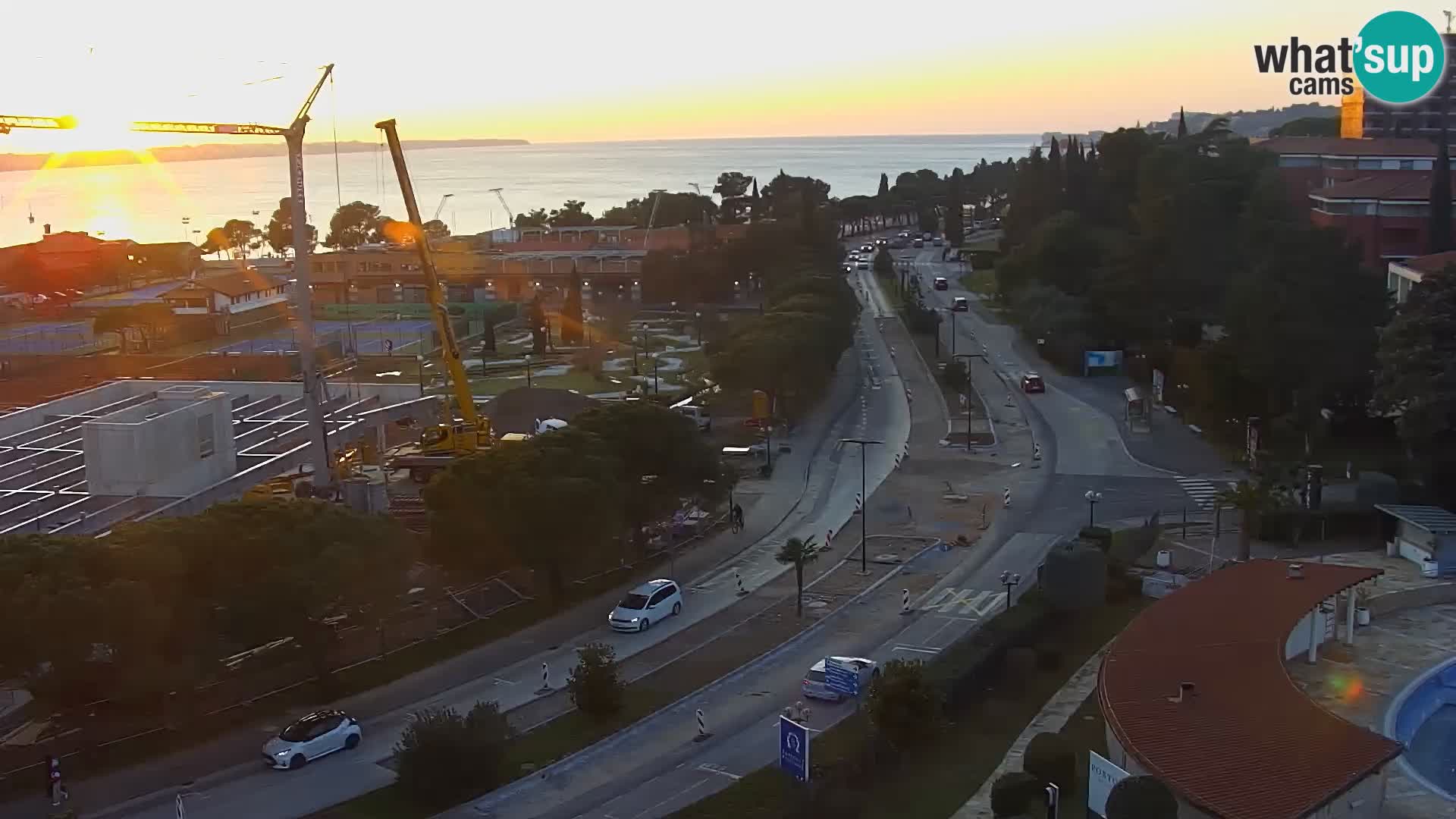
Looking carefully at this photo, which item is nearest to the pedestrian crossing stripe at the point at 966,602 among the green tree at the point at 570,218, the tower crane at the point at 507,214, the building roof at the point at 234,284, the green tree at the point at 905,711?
the green tree at the point at 905,711

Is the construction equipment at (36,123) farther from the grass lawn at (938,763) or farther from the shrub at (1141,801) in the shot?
the shrub at (1141,801)

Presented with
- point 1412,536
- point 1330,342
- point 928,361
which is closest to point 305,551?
point 1412,536

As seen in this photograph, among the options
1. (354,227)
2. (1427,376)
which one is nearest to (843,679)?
(1427,376)

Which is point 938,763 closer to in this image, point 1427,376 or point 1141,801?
point 1141,801

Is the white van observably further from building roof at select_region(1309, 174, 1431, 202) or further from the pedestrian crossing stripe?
building roof at select_region(1309, 174, 1431, 202)

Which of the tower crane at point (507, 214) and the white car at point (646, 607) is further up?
the tower crane at point (507, 214)

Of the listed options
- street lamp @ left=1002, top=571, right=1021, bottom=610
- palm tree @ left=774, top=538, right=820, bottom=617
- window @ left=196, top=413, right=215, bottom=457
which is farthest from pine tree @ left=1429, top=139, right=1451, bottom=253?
window @ left=196, top=413, right=215, bottom=457
